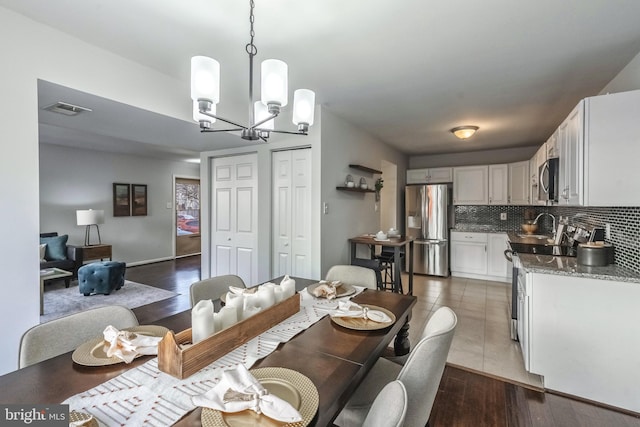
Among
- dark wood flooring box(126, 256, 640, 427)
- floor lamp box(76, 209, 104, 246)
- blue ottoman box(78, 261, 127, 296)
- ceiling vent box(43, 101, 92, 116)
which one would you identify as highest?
ceiling vent box(43, 101, 92, 116)

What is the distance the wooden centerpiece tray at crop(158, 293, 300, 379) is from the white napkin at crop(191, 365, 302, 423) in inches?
6.5

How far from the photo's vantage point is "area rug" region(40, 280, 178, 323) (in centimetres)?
372

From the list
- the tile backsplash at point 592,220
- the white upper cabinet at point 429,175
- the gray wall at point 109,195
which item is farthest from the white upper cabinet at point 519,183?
the gray wall at point 109,195

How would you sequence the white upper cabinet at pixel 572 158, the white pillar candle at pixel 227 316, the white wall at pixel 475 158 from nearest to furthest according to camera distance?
the white pillar candle at pixel 227 316
the white upper cabinet at pixel 572 158
the white wall at pixel 475 158

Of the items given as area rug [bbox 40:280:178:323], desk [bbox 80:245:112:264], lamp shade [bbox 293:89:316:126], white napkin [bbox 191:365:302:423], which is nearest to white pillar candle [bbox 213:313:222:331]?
white napkin [bbox 191:365:302:423]

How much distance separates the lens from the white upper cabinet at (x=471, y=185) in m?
5.19

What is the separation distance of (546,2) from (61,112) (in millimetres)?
3535

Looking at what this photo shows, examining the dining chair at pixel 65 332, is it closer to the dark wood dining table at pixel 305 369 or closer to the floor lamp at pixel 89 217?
the dark wood dining table at pixel 305 369

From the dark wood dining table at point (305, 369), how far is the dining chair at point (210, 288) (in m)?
0.42

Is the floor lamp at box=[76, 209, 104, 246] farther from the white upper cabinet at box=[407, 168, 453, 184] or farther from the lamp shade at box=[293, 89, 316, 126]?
the white upper cabinet at box=[407, 168, 453, 184]

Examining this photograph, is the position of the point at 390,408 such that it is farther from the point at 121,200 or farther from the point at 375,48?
the point at 121,200

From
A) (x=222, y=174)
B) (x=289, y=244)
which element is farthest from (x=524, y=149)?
(x=222, y=174)

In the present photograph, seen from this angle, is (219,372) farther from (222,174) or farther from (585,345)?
(222,174)

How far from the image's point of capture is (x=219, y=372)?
1.00 metres
